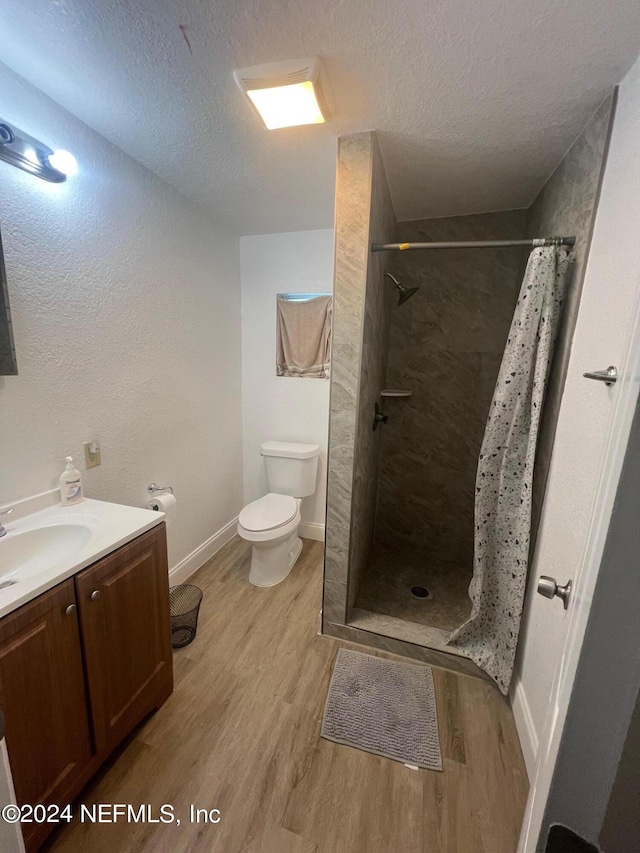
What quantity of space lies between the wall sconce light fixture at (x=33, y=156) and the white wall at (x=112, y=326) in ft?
0.15

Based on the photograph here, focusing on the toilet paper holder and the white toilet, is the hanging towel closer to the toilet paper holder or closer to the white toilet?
the white toilet

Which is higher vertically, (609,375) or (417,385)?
(609,375)

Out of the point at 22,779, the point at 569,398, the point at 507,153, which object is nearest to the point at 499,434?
the point at 569,398

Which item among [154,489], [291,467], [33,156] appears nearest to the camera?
[33,156]

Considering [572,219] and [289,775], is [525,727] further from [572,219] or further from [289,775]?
[572,219]

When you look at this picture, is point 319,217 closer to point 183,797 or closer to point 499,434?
point 499,434

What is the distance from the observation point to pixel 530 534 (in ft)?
4.60

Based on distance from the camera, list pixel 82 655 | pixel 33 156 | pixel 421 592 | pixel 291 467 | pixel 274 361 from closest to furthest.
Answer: pixel 82 655
pixel 33 156
pixel 421 592
pixel 291 467
pixel 274 361

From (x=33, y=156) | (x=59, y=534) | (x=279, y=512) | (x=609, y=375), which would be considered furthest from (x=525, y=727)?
(x=33, y=156)

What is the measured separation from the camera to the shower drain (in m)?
2.08

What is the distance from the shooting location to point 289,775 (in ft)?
3.94

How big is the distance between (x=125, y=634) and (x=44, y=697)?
0.27 m

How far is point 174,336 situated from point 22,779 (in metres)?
1.81

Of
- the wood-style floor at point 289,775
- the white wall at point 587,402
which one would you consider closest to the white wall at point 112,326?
the wood-style floor at point 289,775
